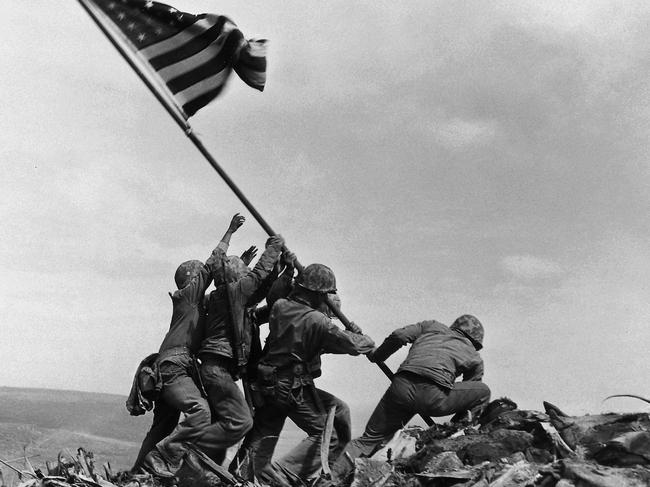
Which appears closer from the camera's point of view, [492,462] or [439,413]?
[492,462]

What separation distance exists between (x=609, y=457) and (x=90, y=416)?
1861 cm

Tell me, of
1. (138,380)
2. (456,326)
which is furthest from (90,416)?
(456,326)

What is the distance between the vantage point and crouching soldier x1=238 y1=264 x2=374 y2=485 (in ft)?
33.2

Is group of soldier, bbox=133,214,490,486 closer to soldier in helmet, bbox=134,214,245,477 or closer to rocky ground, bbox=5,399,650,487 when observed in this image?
soldier in helmet, bbox=134,214,245,477

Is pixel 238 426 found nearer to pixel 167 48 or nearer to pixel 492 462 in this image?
pixel 492 462

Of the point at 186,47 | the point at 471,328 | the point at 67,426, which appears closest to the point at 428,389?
the point at 471,328

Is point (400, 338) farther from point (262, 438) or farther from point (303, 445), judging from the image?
point (262, 438)

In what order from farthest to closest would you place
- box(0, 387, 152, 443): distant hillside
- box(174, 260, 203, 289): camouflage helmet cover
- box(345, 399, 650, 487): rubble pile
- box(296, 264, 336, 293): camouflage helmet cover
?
box(0, 387, 152, 443): distant hillside, box(174, 260, 203, 289): camouflage helmet cover, box(296, 264, 336, 293): camouflage helmet cover, box(345, 399, 650, 487): rubble pile

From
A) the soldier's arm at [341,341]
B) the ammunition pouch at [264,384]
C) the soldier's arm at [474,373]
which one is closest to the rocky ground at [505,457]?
the soldier's arm at [474,373]

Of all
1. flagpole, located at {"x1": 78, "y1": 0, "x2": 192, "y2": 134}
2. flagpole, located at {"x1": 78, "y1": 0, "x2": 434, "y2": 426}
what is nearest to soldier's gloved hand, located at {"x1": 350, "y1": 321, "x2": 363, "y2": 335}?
flagpole, located at {"x1": 78, "y1": 0, "x2": 434, "y2": 426}

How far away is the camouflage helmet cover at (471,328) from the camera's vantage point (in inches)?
428

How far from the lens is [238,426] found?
10.3 metres

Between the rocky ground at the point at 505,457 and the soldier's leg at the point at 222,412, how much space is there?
1.40ft

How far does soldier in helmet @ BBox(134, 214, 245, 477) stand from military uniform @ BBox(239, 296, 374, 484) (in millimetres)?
809
